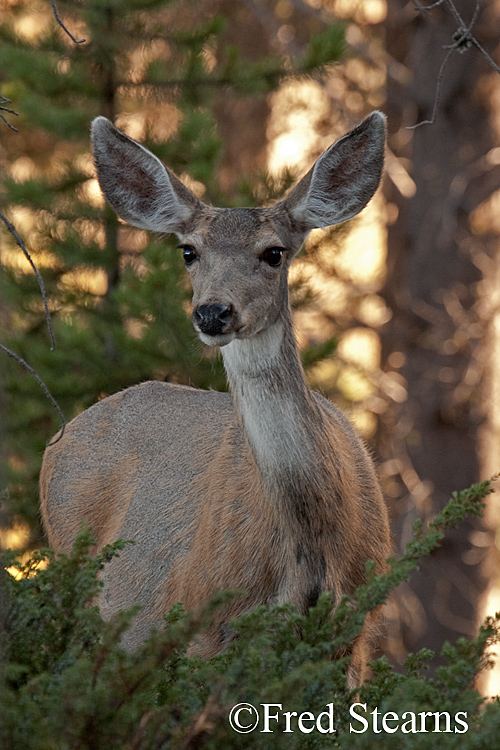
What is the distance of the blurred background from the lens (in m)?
8.09

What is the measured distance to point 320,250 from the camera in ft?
27.4

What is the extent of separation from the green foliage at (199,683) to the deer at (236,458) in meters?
0.86

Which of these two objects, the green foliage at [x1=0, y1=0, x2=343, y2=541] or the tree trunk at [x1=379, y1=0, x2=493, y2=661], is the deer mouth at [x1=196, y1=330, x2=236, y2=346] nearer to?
the green foliage at [x1=0, y1=0, x2=343, y2=541]

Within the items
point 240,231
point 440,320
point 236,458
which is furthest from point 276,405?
point 440,320

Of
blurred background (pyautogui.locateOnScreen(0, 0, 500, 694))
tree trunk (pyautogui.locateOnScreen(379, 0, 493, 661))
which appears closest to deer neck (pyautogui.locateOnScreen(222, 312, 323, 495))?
blurred background (pyautogui.locateOnScreen(0, 0, 500, 694))

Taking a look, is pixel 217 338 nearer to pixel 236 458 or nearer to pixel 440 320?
pixel 236 458

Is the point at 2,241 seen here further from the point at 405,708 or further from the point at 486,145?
the point at 405,708

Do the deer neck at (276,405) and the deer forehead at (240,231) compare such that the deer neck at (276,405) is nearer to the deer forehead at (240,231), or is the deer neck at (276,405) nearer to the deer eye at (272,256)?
the deer eye at (272,256)

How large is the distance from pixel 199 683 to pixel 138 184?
9.79 feet

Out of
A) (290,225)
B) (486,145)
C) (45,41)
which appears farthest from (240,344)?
(486,145)

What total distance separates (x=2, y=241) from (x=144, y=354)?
6.03ft

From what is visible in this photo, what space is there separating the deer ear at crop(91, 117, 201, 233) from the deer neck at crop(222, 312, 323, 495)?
0.99 m

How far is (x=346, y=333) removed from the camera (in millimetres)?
11703

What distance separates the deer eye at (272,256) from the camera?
4.60m
